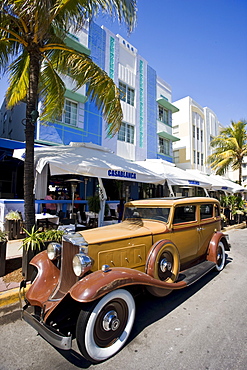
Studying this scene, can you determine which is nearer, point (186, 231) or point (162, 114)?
point (186, 231)

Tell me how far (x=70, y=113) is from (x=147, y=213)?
10.6 meters

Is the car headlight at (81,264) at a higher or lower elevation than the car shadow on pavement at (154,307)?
higher

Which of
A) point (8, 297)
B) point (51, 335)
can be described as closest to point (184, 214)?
point (51, 335)

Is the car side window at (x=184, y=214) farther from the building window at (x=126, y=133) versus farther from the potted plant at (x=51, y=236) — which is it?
the building window at (x=126, y=133)

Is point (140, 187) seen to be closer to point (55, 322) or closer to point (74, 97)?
point (74, 97)

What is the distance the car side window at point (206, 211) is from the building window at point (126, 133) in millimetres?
11739

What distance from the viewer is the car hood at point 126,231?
119 inches

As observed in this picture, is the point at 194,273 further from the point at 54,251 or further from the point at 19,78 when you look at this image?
the point at 19,78

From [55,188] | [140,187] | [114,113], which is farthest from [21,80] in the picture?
[140,187]

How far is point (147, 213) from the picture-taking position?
414 centimetres

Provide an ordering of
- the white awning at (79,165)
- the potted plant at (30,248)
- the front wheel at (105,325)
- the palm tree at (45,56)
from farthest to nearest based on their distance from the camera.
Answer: the white awning at (79,165)
the palm tree at (45,56)
the potted plant at (30,248)
the front wheel at (105,325)

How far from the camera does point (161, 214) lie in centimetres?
392

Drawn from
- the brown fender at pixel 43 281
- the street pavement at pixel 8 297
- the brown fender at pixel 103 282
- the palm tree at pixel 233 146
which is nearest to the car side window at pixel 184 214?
the brown fender at pixel 103 282

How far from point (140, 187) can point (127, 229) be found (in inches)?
479
